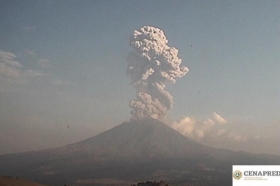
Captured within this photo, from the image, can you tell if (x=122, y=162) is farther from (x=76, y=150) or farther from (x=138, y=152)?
(x=76, y=150)

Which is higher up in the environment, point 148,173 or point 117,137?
point 117,137

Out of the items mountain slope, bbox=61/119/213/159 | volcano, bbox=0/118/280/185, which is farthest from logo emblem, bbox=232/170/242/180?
mountain slope, bbox=61/119/213/159

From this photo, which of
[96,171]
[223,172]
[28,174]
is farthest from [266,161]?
[28,174]

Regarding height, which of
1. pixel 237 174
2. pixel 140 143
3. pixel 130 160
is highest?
pixel 140 143

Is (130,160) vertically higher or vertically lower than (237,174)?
higher

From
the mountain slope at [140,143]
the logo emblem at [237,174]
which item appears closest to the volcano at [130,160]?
the mountain slope at [140,143]

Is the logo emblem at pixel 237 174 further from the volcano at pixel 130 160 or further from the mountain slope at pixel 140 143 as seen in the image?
the mountain slope at pixel 140 143

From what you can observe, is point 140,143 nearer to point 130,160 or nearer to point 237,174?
point 130,160

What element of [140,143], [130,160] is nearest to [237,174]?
[130,160]
